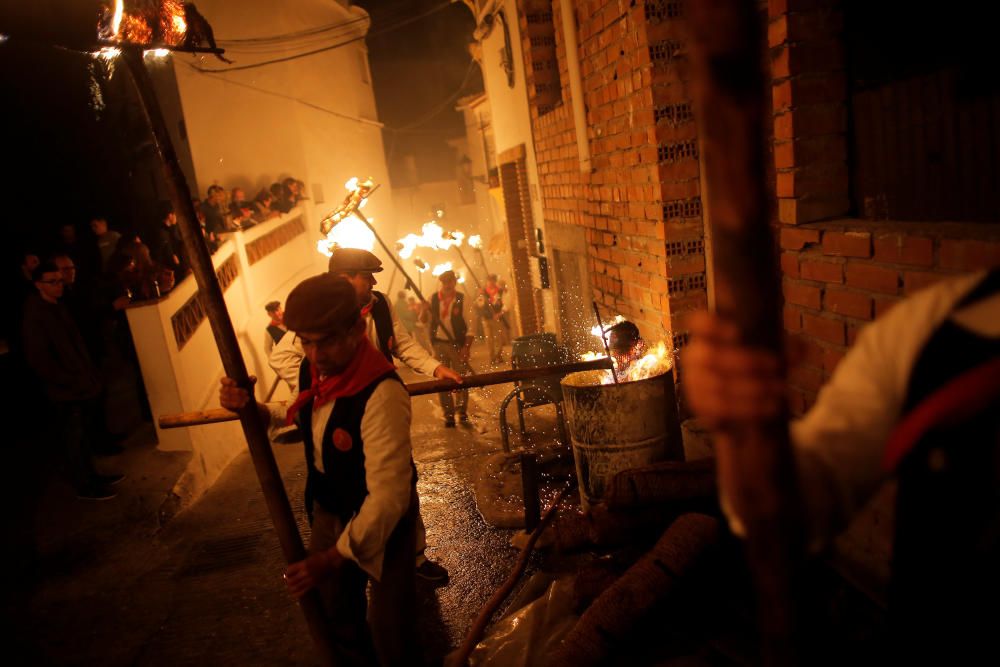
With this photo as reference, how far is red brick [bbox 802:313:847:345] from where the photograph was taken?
3.06 metres

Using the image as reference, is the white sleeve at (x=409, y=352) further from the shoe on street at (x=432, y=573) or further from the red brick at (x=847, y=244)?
the red brick at (x=847, y=244)

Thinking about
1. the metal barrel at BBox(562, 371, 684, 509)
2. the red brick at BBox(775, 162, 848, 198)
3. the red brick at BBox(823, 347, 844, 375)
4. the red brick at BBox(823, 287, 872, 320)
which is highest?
the red brick at BBox(775, 162, 848, 198)

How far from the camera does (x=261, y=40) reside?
17266 millimetres

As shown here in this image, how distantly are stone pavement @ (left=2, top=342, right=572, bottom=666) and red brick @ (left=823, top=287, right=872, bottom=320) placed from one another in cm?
268

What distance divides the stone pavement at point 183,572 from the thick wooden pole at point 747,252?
9.84ft

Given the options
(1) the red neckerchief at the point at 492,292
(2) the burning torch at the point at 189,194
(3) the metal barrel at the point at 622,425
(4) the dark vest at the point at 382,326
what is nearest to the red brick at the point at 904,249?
(3) the metal barrel at the point at 622,425

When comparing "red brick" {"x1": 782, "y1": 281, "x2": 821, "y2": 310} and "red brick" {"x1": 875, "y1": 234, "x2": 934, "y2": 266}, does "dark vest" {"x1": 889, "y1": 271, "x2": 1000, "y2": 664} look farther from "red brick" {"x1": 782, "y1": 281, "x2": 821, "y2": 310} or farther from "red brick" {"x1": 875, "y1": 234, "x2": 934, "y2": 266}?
"red brick" {"x1": 782, "y1": 281, "x2": 821, "y2": 310}

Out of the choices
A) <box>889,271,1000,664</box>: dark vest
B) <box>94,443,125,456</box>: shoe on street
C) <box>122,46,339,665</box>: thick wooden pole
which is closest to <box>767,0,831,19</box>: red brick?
<box>889,271,1000,664</box>: dark vest

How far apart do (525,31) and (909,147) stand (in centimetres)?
544

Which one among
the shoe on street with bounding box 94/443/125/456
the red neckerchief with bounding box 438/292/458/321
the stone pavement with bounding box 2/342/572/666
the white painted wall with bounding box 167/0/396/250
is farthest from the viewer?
the white painted wall with bounding box 167/0/396/250

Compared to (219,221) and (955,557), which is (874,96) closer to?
(955,557)

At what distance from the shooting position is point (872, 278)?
9.25 feet

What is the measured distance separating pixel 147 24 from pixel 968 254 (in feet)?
10.6

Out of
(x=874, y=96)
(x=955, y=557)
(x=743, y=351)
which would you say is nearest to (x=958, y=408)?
(x=955, y=557)
